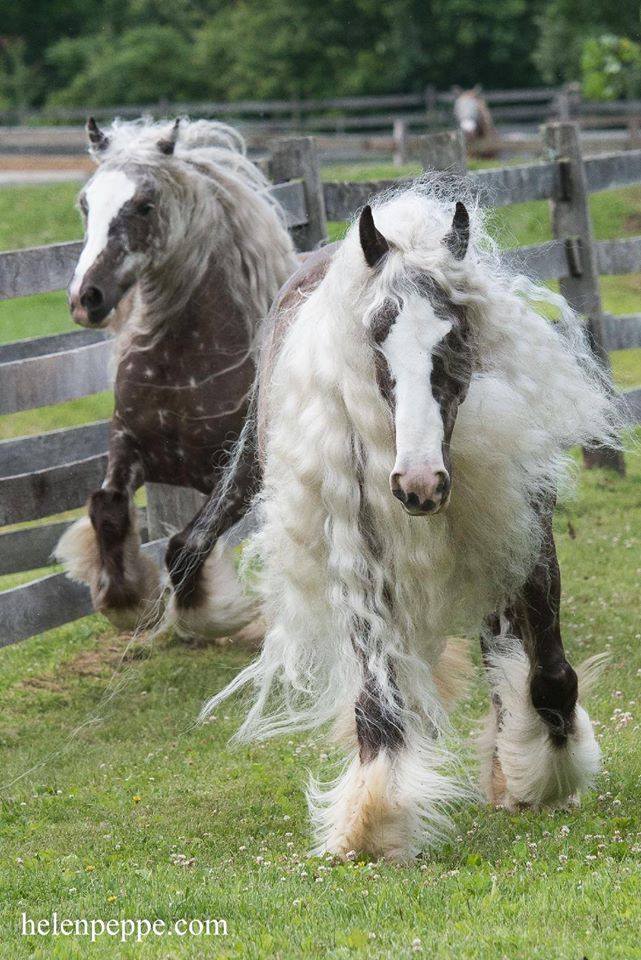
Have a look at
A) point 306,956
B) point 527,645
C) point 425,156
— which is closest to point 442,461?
point 527,645

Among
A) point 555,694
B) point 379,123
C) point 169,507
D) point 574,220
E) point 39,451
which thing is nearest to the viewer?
point 555,694

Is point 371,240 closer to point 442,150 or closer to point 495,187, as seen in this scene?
point 495,187

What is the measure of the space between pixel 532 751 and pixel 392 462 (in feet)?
3.77

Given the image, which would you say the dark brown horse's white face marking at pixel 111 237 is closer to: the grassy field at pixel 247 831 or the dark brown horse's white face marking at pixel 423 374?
the grassy field at pixel 247 831

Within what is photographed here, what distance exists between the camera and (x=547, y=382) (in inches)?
187

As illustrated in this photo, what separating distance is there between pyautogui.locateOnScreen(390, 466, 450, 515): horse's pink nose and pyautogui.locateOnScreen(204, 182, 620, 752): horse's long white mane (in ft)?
1.25

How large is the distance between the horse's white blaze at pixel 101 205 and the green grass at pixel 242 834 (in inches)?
80.5

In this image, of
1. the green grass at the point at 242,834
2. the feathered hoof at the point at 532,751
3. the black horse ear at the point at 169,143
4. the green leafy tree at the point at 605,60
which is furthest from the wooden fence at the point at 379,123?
the feathered hoof at the point at 532,751

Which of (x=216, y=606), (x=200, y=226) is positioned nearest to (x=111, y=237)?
(x=200, y=226)

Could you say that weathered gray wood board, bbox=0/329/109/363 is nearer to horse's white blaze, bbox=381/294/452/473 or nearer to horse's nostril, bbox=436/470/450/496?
horse's white blaze, bbox=381/294/452/473

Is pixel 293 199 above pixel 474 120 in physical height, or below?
above

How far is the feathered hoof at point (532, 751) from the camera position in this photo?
491cm

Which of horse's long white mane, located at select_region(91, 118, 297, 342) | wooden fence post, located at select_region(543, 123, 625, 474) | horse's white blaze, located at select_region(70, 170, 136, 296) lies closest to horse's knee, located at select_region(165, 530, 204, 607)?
horse's long white mane, located at select_region(91, 118, 297, 342)

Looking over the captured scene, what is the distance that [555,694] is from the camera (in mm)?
4898
